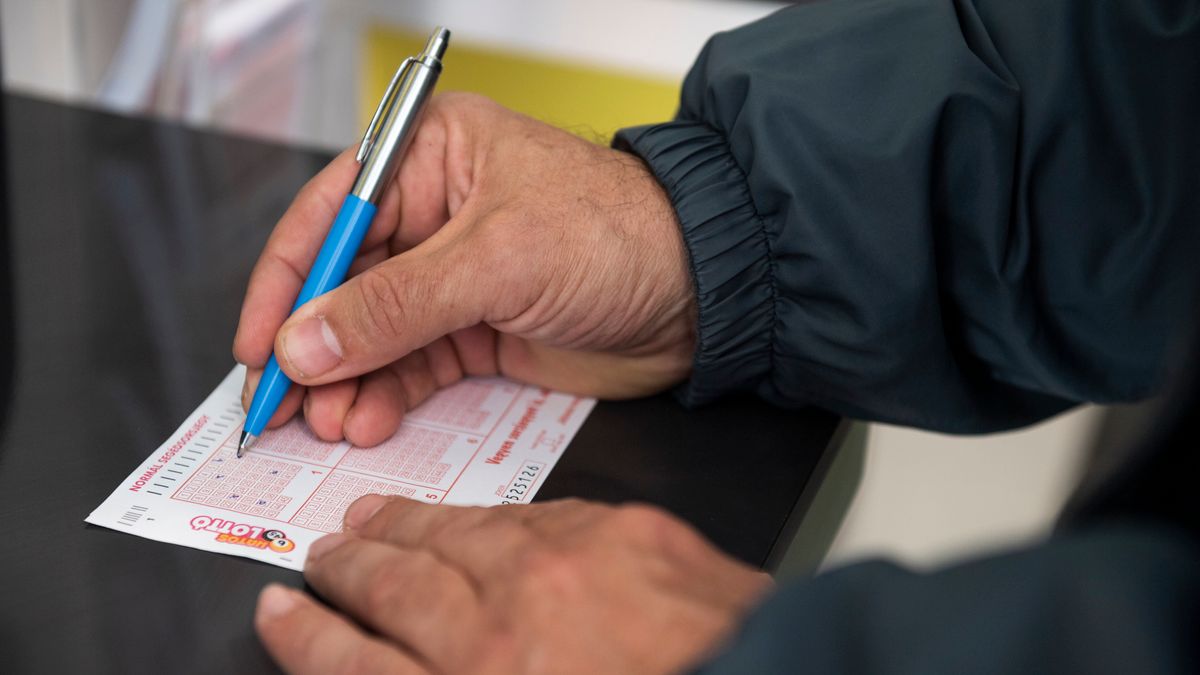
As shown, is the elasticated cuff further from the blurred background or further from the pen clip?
the blurred background

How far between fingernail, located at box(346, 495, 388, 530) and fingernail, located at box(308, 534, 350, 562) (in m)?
0.02

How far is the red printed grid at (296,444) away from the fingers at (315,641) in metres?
0.14

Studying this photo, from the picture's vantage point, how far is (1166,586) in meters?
0.32

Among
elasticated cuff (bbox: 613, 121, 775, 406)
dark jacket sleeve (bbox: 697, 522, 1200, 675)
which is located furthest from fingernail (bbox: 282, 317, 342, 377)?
dark jacket sleeve (bbox: 697, 522, 1200, 675)

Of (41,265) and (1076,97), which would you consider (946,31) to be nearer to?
(1076,97)

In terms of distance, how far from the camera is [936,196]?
0.68m

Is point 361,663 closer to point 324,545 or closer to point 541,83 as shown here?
point 324,545

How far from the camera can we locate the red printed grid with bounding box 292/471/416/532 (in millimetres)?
566

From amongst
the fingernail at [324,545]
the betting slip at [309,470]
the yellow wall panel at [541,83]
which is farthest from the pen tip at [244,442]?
the yellow wall panel at [541,83]

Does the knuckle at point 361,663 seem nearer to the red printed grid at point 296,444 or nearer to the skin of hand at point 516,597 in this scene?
the skin of hand at point 516,597

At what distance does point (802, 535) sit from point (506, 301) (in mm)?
218

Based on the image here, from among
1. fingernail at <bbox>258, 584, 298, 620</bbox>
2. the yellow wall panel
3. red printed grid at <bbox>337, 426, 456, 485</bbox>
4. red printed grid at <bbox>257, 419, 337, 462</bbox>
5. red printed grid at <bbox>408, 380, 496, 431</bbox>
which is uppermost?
fingernail at <bbox>258, 584, 298, 620</bbox>

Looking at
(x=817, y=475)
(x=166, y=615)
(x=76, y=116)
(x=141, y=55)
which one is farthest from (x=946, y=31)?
(x=141, y=55)

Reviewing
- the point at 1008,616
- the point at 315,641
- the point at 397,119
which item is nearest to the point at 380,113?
the point at 397,119
